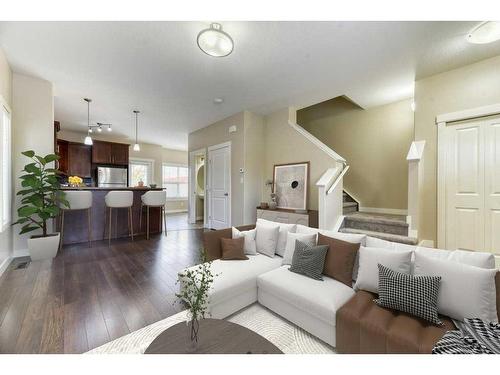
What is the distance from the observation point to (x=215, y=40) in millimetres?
2182

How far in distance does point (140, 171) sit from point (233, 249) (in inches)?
289

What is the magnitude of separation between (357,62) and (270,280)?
2967mm

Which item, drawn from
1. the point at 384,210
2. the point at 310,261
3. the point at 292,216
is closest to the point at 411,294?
the point at 310,261

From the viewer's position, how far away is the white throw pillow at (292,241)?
2.17 meters

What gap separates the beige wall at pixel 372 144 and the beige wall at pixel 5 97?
18.8ft

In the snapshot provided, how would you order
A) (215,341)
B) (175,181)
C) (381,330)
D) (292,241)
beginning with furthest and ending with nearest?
(175,181) < (292,241) < (381,330) < (215,341)

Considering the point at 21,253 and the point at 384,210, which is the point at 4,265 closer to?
the point at 21,253

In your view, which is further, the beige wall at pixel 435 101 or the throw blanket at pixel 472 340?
the beige wall at pixel 435 101

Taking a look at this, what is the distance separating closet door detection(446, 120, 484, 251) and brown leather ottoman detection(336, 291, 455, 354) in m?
2.32

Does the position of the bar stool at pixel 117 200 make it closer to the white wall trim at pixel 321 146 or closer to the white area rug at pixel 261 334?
the white area rug at pixel 261 334

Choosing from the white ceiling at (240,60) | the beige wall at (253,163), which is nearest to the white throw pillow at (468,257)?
the white ceiling at (240,60)

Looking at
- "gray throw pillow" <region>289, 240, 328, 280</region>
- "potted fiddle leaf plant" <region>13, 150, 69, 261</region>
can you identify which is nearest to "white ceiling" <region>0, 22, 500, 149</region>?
"potted fiddle leaf plant" <region>13, 150, 69, 261</region>

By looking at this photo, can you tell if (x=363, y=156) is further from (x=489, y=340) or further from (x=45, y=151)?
(x=45, y=151)
